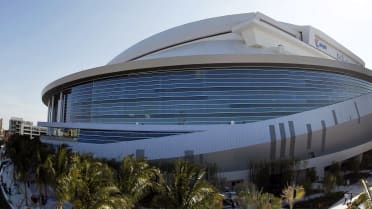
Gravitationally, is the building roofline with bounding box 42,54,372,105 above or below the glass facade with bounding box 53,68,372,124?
above

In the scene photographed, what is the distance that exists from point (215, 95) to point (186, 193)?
3134cm

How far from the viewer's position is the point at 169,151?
1416 inches

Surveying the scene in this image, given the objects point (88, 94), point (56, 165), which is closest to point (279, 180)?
point (56, 165)

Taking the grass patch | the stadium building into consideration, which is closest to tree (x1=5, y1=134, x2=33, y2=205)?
the stadium building

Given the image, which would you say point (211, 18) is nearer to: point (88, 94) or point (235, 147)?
point (88, 94)

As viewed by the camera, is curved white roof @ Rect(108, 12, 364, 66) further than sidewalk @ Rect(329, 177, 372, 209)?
Yes

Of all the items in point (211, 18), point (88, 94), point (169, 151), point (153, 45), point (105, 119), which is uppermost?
point (211, 18)

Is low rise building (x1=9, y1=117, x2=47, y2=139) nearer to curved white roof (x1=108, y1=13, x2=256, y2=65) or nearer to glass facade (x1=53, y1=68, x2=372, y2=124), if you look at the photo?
curved white roof (x1=108, y1=13, x2=256, y2=65)

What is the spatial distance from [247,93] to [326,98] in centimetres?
970

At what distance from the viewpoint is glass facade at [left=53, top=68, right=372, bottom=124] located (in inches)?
1687

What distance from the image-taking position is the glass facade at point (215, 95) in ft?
141

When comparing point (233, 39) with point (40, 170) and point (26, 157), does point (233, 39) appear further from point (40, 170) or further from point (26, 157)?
point (40, 170)

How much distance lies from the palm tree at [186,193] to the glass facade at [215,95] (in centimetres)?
2989

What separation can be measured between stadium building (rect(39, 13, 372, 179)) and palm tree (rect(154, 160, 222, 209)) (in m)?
22.6
